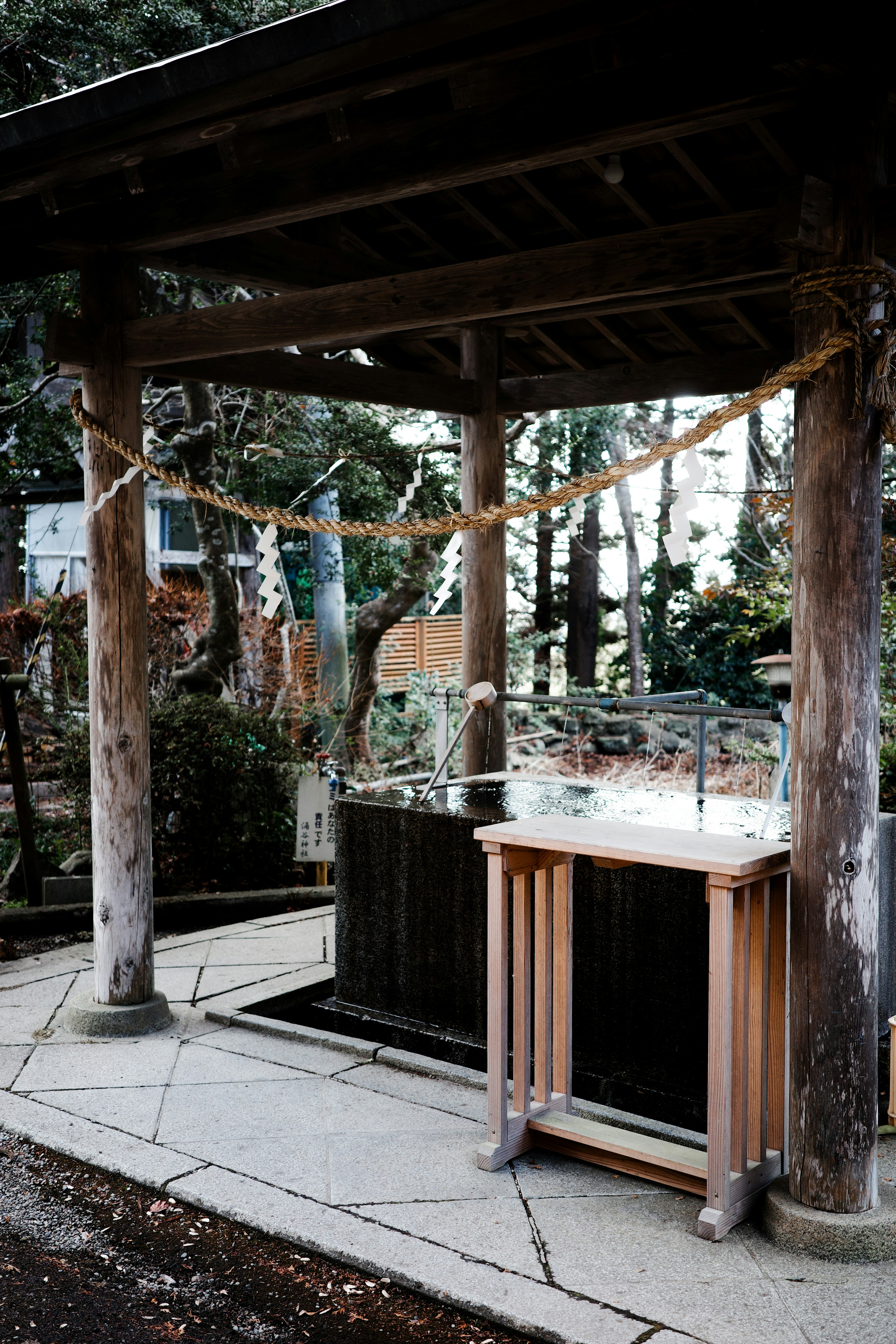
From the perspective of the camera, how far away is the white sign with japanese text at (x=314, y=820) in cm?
632

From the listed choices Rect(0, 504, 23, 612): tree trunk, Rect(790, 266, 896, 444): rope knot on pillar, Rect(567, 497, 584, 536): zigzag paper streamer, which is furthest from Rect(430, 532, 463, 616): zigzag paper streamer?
Rect(0, 504, 23, 612): tree trunk

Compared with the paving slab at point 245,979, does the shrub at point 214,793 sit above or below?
above

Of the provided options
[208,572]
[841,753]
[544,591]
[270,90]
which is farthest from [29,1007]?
[544,591]

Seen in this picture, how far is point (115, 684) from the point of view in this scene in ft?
14.5

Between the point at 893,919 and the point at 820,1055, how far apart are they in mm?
1205

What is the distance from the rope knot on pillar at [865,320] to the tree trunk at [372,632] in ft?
23.7

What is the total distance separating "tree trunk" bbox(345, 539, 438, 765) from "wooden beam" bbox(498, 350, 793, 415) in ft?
13.4

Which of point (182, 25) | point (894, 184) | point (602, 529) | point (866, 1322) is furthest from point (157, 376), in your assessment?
point (602, 529)

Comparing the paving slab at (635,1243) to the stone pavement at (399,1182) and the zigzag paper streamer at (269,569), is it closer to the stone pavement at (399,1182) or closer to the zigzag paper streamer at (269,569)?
the stone pavement at (399,1182)

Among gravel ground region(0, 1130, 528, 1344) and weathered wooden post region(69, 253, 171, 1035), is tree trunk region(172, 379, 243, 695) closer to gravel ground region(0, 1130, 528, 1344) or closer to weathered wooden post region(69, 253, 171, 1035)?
weathered wooden post region(69, 253, 171, 1035)

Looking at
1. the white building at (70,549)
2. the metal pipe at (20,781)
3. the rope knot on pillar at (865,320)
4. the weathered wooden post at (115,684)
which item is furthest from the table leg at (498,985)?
the white building at (70,549)

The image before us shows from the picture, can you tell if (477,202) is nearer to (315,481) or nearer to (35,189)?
(35,189)

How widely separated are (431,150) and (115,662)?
2.26 meters

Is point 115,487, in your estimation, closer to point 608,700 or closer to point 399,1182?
point 608,700
